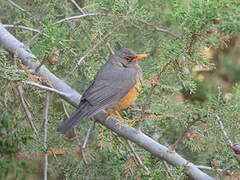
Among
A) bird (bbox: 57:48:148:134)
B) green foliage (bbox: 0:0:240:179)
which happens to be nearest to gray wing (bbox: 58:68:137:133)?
bird (bbox: 57:48:148:134)

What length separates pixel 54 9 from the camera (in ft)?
13.9

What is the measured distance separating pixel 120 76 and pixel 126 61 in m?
0.15

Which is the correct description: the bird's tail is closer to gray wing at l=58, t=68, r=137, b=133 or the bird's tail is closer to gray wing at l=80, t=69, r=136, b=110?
gray wing at l=58, t=68, r=137, b=133

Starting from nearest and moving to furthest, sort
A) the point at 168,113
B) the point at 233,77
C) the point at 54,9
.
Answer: the point at 168,113, the point at 54,9, the point at 233,77

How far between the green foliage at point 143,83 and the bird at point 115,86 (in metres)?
0.09

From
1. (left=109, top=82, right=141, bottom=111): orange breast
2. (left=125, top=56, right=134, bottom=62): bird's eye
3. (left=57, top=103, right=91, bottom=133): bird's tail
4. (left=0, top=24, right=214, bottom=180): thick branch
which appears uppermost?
(left=0, top=24, right=214, bottom=180): thick branch

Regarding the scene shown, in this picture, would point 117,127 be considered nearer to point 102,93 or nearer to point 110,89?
point 102,93

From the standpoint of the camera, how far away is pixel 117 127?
3.15m

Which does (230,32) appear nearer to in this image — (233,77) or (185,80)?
(185,80)

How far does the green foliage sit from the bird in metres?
0.09

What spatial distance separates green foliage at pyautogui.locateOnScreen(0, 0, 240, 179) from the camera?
277 centimetres

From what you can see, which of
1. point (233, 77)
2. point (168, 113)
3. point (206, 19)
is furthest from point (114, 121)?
point (233, 77)

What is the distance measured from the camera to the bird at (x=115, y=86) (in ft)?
12.2

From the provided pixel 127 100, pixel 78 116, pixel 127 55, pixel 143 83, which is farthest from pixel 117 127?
pixel 127 55
